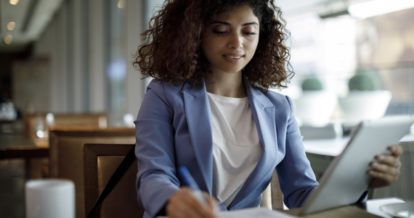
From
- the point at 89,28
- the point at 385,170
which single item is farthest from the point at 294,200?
the point at 89,28

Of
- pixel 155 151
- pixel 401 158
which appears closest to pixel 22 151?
pixel 155 151

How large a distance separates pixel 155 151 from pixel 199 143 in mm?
101

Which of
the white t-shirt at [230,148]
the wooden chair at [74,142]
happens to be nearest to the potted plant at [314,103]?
the wooden chair at [74,142]

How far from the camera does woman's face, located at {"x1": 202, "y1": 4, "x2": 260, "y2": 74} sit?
1150 mm

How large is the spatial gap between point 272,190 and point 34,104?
43.9 ft

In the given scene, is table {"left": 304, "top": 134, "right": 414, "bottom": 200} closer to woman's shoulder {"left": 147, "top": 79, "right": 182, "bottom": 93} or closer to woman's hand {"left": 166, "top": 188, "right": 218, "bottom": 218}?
woman's hand {"left": 166, "top": 188, "right": 218, "bottom": 218}

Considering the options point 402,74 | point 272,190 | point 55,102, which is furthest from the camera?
point 55,102

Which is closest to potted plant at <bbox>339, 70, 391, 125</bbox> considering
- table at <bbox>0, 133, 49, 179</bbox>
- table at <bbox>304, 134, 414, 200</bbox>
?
table at <bbox>304, 134, 414, 200</bbox>

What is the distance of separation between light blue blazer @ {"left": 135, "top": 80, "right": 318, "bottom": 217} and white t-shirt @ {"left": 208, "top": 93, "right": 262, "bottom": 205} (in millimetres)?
21

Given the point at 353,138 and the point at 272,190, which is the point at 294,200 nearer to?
the point at 272,190

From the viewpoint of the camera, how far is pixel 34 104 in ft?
45.2

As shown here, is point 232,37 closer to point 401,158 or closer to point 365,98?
point 401,158

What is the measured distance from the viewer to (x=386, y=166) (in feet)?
3.25

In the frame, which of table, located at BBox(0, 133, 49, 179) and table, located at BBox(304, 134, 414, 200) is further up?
table, located at BBox(304, 134, 414, 200)
